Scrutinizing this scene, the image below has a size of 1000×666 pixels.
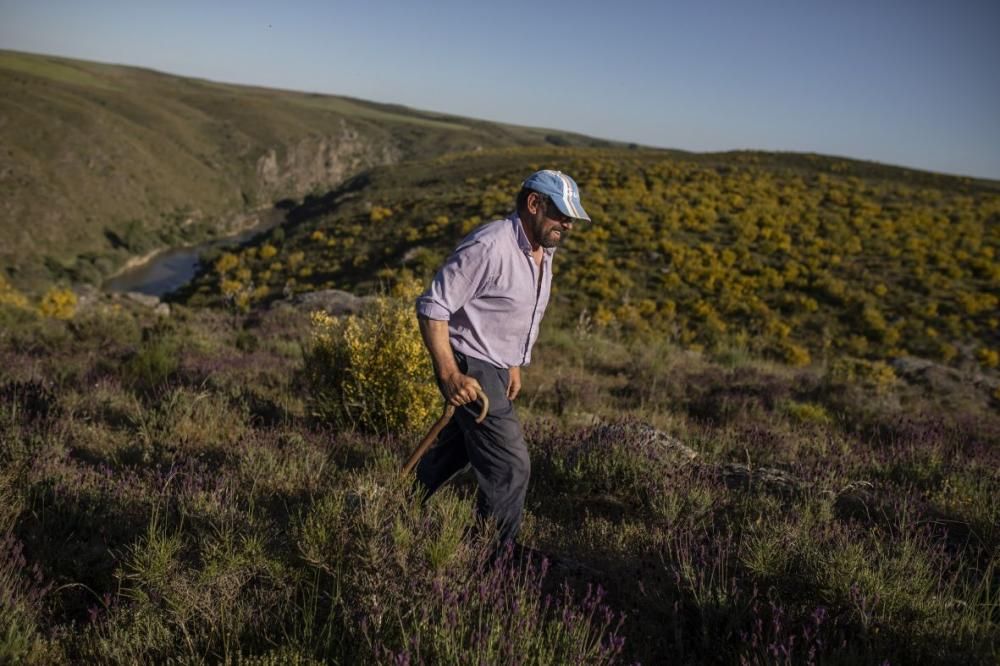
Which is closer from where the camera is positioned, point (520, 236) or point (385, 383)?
point (520, 236)

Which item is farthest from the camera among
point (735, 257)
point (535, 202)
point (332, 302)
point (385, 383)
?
point (735, 257)

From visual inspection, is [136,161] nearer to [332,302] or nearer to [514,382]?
[332,302]

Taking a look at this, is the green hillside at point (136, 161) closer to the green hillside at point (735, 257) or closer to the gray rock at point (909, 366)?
the green hillside at point (735, 257)

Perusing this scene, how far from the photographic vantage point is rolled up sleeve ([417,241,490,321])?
2613mm

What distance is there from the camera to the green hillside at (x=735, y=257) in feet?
48.2

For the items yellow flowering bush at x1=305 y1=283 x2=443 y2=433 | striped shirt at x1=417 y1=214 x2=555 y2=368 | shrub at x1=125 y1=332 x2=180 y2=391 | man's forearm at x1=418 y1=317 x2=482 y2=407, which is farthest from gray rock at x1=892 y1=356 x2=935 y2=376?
shrub at x1=125 y1=332 x2=180 y2=391

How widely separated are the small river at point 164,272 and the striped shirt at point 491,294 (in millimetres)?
48566

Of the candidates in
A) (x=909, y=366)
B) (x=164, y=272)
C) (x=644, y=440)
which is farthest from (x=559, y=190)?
(x=164, y=272)

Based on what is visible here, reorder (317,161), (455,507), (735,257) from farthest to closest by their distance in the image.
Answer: (317,161) → (735,257) → (455,507)

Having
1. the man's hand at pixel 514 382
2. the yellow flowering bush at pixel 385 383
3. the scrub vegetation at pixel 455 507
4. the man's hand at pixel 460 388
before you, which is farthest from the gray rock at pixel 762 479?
the yellow flowering bush at pixel 385 383

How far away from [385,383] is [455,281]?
86.7 inches

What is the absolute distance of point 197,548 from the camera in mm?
2543

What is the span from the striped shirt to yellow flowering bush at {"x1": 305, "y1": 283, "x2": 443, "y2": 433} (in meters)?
1.77

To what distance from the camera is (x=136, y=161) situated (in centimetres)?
7638
